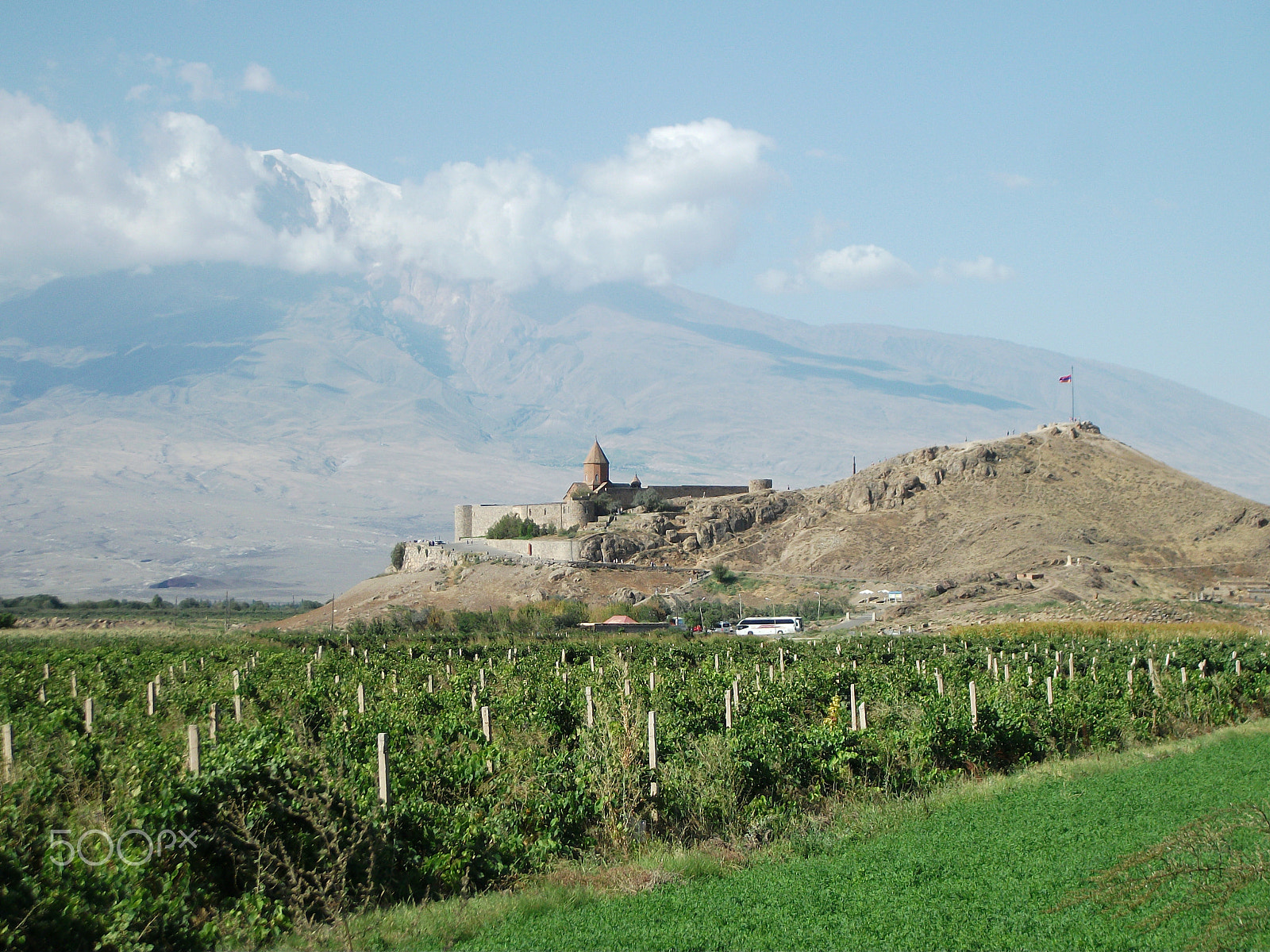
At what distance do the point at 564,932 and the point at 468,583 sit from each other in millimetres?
50547

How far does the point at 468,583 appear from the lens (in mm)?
57969

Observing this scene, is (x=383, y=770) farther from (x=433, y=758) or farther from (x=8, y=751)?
(x=8, y=751)

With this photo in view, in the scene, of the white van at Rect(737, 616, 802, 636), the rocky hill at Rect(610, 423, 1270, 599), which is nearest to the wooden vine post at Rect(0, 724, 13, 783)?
the white van at Rect(737, 616, 802, 636)

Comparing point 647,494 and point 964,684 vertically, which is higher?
point 647,494

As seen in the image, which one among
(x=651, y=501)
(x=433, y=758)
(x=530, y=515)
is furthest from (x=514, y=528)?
(x=433, y=758)

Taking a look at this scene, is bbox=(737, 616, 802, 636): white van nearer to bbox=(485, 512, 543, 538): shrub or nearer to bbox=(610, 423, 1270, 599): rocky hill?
bbox=(610, 423, 1270, 599): rocky hill

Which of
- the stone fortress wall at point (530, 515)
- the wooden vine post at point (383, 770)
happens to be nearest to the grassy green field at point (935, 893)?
the wooden vine post at point (383, 770)

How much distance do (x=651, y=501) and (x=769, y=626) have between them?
96.1 ft

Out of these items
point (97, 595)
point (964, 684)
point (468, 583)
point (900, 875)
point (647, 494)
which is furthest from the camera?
point (97, 595)

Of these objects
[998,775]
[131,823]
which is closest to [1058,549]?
[998,775]

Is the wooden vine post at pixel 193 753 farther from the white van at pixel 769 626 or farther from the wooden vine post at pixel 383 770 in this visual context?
the white van at pixel 769 626

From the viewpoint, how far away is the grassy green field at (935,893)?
7945mm

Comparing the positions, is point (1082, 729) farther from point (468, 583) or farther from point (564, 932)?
point (468, 583)

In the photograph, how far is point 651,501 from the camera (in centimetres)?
7225
